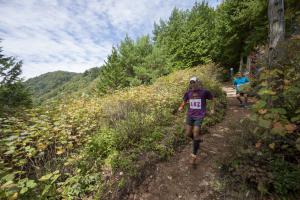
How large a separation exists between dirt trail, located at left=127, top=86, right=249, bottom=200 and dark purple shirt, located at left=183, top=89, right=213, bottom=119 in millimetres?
1250

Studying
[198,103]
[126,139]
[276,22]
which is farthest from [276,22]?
[126,139]

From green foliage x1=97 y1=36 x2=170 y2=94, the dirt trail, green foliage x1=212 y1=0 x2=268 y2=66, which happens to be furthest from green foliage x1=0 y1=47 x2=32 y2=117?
green foliage x1=212 y1=0 x2=268 y2=66

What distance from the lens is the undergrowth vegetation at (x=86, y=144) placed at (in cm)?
407

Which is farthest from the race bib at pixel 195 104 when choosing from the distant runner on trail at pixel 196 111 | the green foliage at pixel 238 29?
the green foliage at pixel 238 29

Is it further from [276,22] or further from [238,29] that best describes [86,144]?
[238,29]

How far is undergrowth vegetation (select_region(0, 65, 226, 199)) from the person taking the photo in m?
4.07

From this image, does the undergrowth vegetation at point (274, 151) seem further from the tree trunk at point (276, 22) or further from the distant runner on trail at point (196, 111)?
the tree trunk at point (276, 22)

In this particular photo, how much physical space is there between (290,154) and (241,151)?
86 centimetres

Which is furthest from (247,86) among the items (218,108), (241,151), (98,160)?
(218,108)

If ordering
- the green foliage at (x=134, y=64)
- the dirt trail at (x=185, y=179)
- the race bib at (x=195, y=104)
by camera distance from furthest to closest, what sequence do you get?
1. the green foliage at (x=134, y=64)
2. the race bib at (x=195, y=104)
3. the dirt trail at (x=185, y=179)

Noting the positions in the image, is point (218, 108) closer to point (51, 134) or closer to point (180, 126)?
point (180, 126)

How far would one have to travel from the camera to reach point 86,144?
17.3 feet

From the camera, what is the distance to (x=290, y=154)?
11.3ft

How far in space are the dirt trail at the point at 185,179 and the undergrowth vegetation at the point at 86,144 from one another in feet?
1.22
